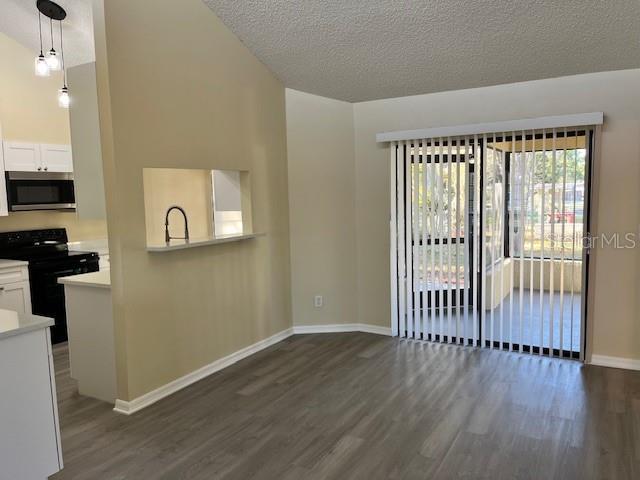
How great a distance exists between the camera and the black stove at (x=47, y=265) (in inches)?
187

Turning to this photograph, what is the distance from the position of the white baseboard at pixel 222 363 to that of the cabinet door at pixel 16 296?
1901 millimetres

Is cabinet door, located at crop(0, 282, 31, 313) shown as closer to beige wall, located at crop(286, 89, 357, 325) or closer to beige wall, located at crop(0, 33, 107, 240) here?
beige wall, located at crop(0, 33, 107, 240)

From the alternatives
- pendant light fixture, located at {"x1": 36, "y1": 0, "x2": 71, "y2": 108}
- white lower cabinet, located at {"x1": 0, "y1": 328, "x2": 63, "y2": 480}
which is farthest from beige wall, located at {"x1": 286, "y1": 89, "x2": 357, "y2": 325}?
white lower cabinet, located at {"x1": 0, "y1": 328, "x2": 63, "y2": 480}

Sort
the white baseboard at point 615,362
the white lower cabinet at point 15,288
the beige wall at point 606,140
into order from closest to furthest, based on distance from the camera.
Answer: the beige wall at point 606,140 < the white baseboard at point 615,362 < the white lower cabinet at point 15,288

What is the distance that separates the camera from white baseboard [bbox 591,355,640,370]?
3.87m

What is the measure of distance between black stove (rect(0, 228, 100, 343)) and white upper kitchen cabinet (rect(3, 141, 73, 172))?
69 centimetres

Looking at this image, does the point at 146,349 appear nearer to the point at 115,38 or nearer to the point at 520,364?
the point at 115,38

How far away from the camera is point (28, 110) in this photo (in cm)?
505

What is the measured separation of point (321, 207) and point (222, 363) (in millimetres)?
1811

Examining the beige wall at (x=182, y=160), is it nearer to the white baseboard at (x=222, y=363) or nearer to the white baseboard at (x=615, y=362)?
the white baseboard at (x=222, y=363)

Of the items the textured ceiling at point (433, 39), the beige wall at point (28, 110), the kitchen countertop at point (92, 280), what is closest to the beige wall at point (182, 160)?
the kitchen countertop at point (92, 280)

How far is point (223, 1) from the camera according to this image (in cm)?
366

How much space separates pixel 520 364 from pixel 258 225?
251 centimetres

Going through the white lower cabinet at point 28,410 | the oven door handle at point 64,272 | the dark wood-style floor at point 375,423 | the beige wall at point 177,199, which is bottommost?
the dark wood-style floor at point 375,423
